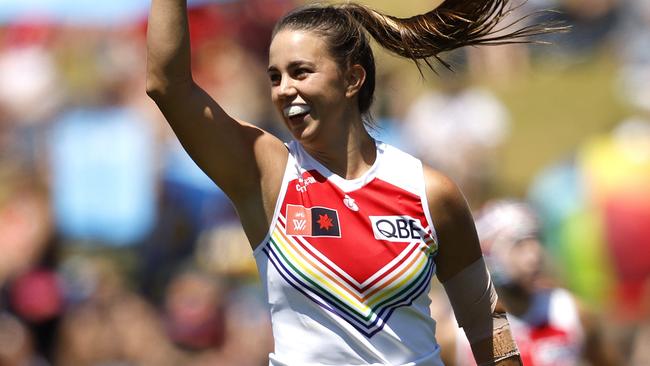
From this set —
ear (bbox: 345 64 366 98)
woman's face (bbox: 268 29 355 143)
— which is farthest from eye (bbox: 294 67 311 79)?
ear (bbox: 345 64 366 98)

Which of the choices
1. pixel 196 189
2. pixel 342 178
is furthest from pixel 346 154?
pixel 196 189

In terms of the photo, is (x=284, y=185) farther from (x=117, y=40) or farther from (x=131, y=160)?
(x=117, y=40)

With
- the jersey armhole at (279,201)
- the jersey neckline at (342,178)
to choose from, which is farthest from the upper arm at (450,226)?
the jersey armhole at (279,201)

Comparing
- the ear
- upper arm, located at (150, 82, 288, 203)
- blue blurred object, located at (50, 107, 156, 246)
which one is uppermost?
the ear

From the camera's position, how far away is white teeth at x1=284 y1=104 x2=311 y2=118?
11.7 feet

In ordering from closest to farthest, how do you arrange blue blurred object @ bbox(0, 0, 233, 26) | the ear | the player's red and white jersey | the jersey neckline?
the jersey neckline → the ear → the player's red and white jersey → blue blurred object @ bbox(0, 0, 233, 26)

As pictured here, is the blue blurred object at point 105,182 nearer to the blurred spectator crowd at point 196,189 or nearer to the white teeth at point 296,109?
the blurred spectator crowd at point 196,189

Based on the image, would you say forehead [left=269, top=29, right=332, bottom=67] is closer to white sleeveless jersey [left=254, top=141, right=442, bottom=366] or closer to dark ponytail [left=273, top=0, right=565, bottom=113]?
dark ponytail [left=273, top=0, right=565, bottom=113]

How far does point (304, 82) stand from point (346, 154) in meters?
0.27

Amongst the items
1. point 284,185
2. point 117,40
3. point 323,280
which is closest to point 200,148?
point 284,185

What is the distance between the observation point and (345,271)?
3494 mm

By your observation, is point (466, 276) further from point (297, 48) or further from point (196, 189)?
point (196, 189)

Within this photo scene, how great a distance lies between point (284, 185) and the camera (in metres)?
3.57

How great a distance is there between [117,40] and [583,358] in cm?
595
